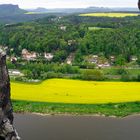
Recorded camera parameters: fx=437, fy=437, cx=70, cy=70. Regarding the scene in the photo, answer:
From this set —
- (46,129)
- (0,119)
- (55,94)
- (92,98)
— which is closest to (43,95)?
(55,94)

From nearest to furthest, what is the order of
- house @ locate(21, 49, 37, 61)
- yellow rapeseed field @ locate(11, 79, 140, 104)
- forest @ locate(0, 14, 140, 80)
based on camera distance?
yellow rapeseed field @ locate(11, 79, 140, 104)
forest @ locate(0, 14, 140, 80)
house @ locate(21, 49, 37, 61)

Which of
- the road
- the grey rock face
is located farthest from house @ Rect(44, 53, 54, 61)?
the grey rock face

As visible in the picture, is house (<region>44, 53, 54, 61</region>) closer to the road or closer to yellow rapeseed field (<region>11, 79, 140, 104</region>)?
yellow rapeseed field (<region>11, 79, 140, 104</region>)

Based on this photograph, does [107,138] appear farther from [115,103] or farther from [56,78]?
[56,78]

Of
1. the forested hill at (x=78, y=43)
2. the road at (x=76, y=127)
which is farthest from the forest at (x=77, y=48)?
the road at (x=76, y=127)

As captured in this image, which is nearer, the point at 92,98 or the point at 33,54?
the point at 92,98
